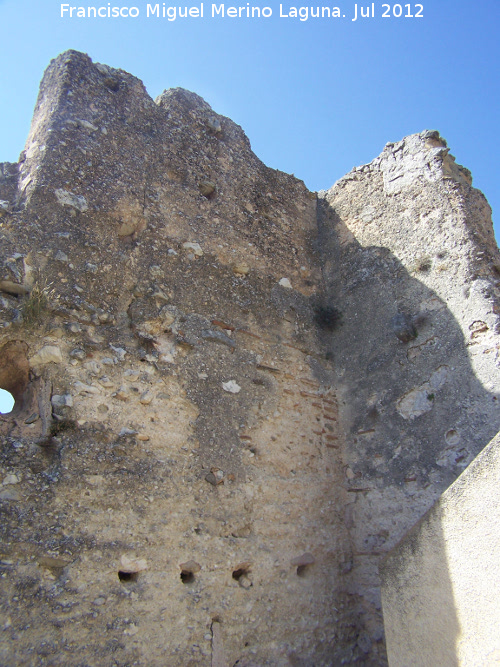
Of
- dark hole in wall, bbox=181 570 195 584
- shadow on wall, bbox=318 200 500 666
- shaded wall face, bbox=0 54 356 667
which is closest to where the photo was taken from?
shaded wall face, bbox=0 54 356 667

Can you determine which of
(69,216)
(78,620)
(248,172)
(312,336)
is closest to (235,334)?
(312,336)

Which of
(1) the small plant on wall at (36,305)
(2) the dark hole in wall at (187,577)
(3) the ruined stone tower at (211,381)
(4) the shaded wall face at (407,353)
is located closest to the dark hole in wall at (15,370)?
(3) the ruined stone tower at (211,381)

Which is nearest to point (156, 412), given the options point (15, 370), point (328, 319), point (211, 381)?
point (211, 381)

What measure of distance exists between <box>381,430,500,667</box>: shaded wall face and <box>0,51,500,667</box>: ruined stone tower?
1.01 m

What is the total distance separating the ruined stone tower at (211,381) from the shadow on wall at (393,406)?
0.02 m

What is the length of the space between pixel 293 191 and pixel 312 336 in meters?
1.77

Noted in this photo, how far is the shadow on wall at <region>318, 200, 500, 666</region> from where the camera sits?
154 inches

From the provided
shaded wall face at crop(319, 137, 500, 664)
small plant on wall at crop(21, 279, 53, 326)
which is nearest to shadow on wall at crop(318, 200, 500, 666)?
shaded wall face at crop(319, 137, 500, 664)

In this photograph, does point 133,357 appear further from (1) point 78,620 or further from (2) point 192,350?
(1) point 78,620

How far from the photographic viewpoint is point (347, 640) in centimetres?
397

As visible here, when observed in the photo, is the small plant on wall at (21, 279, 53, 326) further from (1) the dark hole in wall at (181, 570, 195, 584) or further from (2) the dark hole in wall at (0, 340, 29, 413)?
(1) the dark hole in wall at (181, 570, 195, 584)

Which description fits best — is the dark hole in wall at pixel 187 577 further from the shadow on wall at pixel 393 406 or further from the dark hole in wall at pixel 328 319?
the dark hole in wall at pixel 328 319

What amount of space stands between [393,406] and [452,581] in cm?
179

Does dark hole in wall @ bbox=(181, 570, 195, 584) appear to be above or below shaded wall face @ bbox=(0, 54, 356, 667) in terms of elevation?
below
